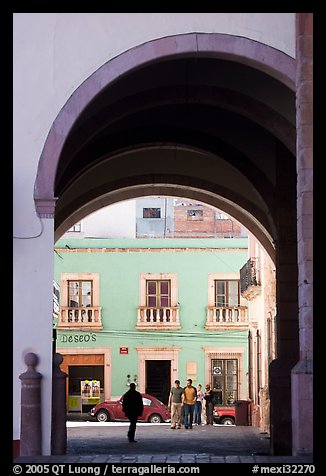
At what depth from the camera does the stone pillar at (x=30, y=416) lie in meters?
12.5

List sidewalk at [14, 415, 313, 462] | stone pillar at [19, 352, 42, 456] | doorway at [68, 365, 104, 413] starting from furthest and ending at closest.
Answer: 1. doorway at [68, 365, 104, 413]
2. stone pillar at [19, 352, 42, 456]
3. sidewalk at [14, 415, 313, 462]

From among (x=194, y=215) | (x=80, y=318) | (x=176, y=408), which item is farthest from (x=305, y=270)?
(x=194, y=215)

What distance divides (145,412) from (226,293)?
845 centimetres

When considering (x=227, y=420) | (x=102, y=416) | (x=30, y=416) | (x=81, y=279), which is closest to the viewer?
(x=30, y=416)

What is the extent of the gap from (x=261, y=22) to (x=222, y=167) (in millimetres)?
7633

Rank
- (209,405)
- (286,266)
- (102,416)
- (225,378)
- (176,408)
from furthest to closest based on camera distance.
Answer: (225,378) < (102,416) < (209,405) < (176,408) < (286,266)

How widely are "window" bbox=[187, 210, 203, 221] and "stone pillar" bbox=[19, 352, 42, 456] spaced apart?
106 feet

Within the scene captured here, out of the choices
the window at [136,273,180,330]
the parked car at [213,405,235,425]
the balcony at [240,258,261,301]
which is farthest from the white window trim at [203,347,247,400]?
the balcony at [240,258,261,301]

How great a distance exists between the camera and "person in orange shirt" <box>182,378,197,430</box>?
25703mm

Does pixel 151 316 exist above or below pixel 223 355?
above

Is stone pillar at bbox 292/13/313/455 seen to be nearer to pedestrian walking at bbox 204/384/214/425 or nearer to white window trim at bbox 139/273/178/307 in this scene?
pedestrian walking at bbox 204/384/214/425

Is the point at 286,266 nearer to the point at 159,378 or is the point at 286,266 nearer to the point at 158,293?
the point at 159,378

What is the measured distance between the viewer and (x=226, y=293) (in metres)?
40.4
